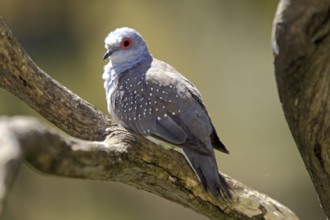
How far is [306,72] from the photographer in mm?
2385

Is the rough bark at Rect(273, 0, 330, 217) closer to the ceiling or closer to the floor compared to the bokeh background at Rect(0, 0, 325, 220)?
closer to the ceiling

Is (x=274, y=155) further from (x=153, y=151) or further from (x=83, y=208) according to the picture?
(x=153, y=151)

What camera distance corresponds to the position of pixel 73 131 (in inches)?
120

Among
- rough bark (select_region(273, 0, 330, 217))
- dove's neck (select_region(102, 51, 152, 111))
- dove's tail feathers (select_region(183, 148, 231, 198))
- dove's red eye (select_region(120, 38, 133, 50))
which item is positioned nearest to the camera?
rough bark (select_region(273, 0, 330, 217))

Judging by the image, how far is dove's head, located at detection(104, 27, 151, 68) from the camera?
387 cm

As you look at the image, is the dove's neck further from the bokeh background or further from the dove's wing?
the bokeh background

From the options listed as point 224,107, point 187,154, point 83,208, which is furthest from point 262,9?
point 187,154

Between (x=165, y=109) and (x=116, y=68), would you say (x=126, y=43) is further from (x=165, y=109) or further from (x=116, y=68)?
(x=165, y=109)

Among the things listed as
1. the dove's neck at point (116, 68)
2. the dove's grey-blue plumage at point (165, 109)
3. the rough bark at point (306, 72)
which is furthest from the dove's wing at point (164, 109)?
the rough bark at point (306, 72)

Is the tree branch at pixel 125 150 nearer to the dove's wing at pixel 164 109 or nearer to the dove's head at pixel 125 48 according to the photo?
the dove's wing at pixel 164 109

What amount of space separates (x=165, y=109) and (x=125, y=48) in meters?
0.69

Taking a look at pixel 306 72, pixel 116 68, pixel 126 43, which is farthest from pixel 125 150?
pixel 126 43

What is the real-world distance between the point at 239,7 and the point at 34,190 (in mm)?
3032

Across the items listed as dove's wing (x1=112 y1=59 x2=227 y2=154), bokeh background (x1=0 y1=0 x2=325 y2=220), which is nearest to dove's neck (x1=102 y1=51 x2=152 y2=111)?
dove's wing (x1=112 y1=59 x2=227 y2=154)
